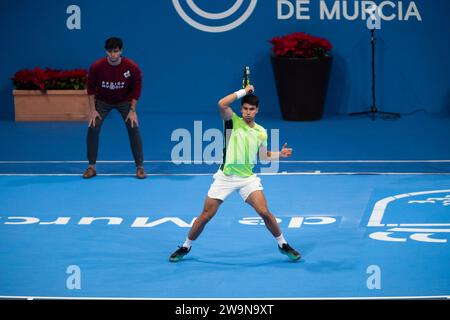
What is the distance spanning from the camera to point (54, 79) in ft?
61.4

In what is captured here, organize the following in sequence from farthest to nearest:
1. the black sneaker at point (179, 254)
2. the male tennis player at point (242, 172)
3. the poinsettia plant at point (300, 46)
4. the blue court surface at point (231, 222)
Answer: the poinsettia plant at point (300, 46) < the black sneaker at point (179, 254) < the male tennis player at point (242, 172) < the blue court surface at point (231, 222)

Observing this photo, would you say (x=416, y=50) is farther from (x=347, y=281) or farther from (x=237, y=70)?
(x=347, y=281)

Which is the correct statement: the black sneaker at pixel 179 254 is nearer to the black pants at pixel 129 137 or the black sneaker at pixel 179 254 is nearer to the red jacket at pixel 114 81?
the black pants at pixel 129 137

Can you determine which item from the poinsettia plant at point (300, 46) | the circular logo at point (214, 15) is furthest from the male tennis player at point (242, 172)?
the circular logo at point (214, 15)

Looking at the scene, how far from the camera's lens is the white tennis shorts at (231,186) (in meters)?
10.1

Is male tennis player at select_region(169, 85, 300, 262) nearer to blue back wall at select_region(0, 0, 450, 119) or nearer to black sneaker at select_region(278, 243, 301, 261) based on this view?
black sneaker at select_region(278, 243, 301, 261)

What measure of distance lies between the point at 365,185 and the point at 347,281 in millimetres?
4274

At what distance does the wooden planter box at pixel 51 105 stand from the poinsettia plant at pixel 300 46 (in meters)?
3.79

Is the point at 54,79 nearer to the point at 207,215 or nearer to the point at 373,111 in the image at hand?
the point at 373,111

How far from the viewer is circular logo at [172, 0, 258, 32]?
739 inches

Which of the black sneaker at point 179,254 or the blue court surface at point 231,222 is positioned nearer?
the blue court surface at point 231,222

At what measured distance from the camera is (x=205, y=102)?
63.2 ft

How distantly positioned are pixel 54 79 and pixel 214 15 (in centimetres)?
328

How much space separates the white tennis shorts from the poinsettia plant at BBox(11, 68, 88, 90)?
9.06 meters
